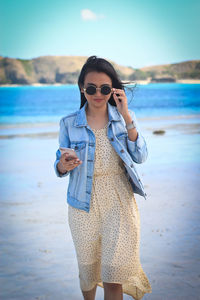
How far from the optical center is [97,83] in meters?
2.74

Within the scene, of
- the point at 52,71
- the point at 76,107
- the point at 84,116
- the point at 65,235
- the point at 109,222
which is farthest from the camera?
the point at 52,71

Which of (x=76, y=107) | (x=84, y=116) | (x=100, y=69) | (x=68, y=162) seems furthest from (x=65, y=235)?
(x=76, y=107)

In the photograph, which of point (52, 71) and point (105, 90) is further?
point (52, 71)

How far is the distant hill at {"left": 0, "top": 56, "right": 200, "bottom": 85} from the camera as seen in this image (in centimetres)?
6544

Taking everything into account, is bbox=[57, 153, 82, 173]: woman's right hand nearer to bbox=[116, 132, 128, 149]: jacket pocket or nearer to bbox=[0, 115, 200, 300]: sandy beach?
bbox=[116, 132, 128, 149]: jacket pocket

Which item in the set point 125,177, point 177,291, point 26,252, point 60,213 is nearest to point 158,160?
point 60,213

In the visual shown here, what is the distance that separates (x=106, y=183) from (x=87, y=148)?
0.25m

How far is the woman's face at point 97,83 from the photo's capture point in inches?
108

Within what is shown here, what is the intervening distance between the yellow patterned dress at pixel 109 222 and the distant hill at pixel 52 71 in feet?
193

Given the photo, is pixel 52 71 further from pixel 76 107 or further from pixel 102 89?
pixel 102 89

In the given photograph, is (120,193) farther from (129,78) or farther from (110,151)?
(129,78)

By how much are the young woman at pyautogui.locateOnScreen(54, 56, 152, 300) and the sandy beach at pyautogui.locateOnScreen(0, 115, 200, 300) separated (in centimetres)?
103

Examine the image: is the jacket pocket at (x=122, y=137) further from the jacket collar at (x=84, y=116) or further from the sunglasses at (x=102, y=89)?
the sunglasses at (x=102, y=89)

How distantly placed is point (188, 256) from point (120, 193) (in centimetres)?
188
